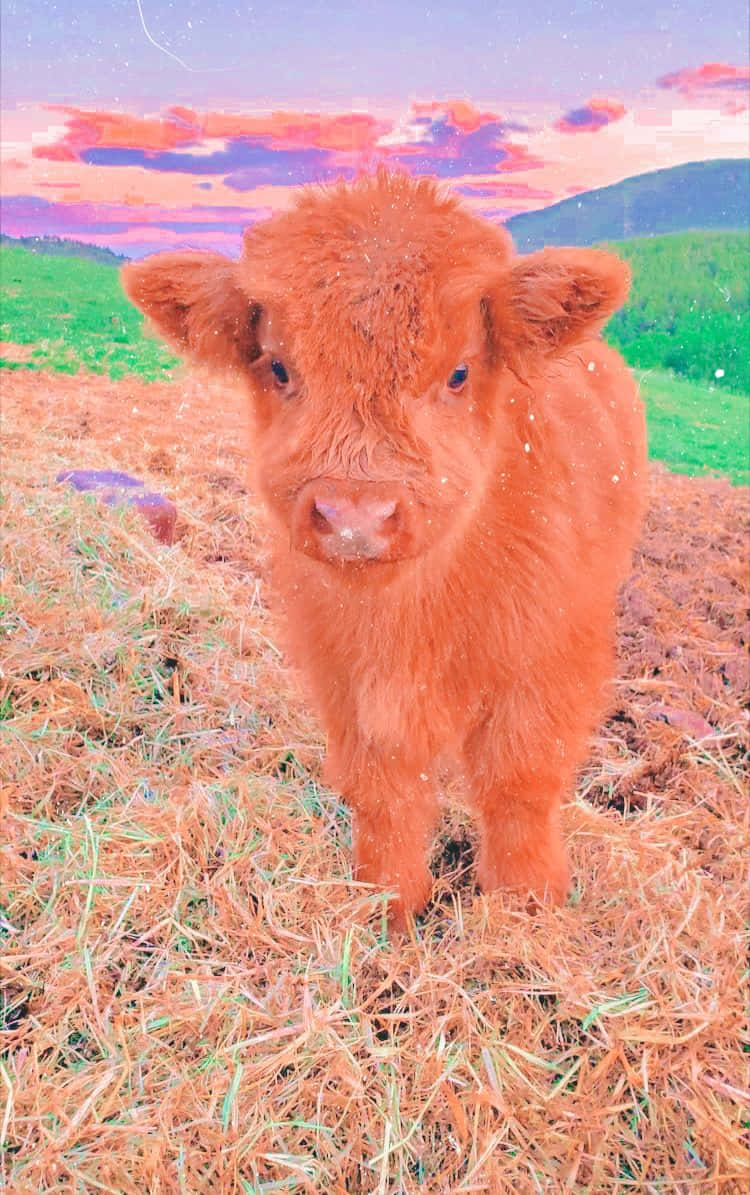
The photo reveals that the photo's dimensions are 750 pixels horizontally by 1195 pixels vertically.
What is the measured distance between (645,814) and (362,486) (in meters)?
→ 2.23

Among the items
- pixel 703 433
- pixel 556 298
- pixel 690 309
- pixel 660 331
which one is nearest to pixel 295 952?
pixel 556 298

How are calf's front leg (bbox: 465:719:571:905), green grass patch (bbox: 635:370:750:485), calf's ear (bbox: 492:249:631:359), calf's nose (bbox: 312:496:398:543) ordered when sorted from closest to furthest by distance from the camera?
calf's nose (bbox: 312:496:398:543) → calf's ear (bbox: 492:249:631:359) → calf's front leg (bbox: 465:719:571:905) → green grass patch (bbox: 635:370:750:485)

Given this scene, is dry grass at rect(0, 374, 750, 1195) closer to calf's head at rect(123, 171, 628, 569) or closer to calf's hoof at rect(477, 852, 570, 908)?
calf's hoof at rect(477, 852, 570, 908)

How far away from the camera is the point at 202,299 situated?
247 cm

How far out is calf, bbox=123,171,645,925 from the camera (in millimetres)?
2027

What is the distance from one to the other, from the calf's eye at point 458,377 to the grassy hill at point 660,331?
20.7 inches

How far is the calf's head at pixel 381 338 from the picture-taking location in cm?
199

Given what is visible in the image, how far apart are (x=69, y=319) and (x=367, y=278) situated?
5.04 m

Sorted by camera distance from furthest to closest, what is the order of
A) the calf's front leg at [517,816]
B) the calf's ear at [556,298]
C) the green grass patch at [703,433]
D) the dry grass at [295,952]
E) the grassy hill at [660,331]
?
the green grass patch at [703,433], the grassy hill at [660,331], the calf's front leg at [517,816], the dry grass at [295,952], the calf's ear at [556,298]

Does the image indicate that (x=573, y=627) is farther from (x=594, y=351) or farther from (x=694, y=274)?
(x=694, y=274)

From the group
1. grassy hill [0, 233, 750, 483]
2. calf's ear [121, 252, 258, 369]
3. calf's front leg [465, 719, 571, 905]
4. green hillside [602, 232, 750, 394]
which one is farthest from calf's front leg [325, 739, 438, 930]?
green hillside [602, 232, 750, 394]

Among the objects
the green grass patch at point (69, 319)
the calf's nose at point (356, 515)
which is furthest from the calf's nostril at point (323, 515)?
the green grass patch at point (69, 319)

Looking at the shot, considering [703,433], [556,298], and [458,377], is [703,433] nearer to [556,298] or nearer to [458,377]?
[556,298]

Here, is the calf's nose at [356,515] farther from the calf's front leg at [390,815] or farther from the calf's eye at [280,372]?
the calf's front leg at [390,815]
